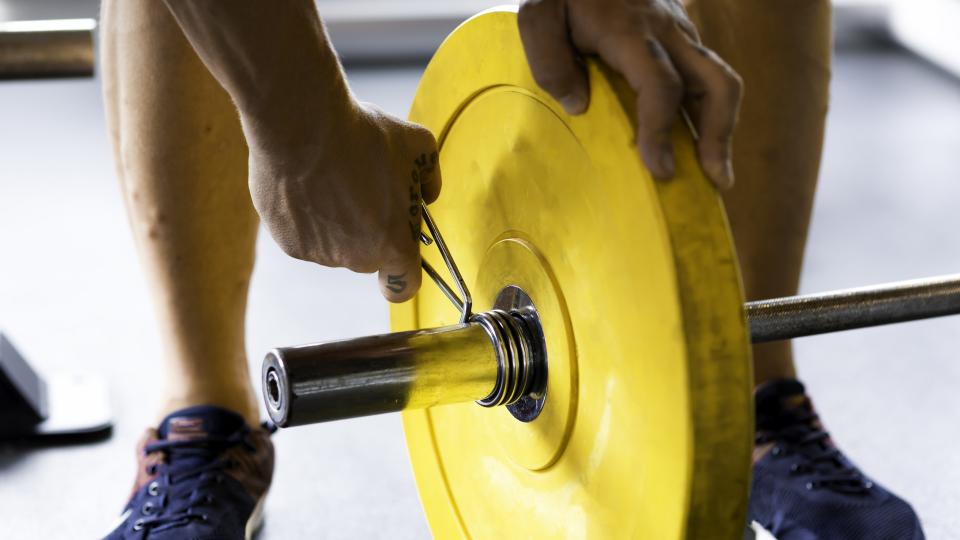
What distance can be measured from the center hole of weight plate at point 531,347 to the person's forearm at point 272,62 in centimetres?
18

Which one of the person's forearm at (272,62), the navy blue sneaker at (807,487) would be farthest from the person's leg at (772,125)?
the person's forearm at (272,62)

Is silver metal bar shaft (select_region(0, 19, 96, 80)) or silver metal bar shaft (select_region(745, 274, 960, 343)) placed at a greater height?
silver metal bar shaft (select_region(0, 19, 96, 80))

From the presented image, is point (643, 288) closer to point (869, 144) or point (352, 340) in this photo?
point (352, 340)

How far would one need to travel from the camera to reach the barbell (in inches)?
23.9

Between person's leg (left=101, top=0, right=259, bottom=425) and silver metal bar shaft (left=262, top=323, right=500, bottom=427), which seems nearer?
silver metal bar shaft (left=262, top=323, right=500, bottom=427)

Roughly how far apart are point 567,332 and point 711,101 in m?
0.19

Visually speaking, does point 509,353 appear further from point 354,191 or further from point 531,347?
point 354,191

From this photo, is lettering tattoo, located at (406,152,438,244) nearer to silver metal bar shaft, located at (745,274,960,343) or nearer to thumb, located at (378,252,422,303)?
thumb, located at (378,252,422,303)

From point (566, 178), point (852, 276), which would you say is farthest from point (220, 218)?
point (852, 276)

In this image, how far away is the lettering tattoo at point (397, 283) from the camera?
81 cm

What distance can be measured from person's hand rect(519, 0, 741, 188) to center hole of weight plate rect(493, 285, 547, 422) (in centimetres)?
17

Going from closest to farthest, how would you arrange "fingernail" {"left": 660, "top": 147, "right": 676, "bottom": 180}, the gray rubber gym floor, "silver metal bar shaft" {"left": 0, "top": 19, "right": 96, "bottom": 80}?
"fingernail" {"left": 660, "top": 147, "right": 676, "bottom": 180} → "silver metal bar shaft" {"left": 0, "top": 19, "right": 96, "bottom": 80} → the gray rubber gym floor

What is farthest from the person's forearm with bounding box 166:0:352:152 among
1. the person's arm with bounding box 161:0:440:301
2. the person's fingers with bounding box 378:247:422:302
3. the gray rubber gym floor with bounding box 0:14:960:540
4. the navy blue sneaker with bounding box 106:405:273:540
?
the gray rubber gym floor with bounding box 0:14:960:540

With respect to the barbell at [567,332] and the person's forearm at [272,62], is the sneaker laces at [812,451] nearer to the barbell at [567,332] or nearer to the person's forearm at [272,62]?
the barbell at [567,332]
